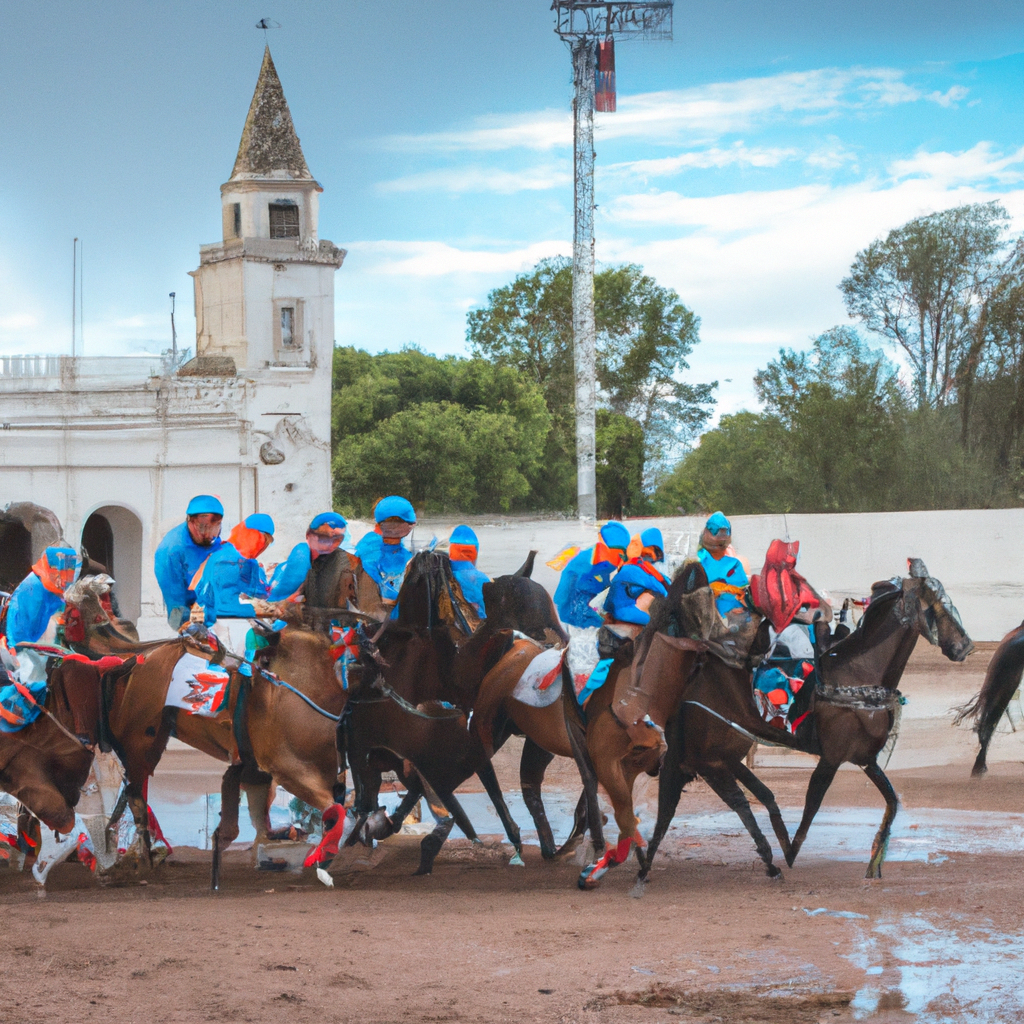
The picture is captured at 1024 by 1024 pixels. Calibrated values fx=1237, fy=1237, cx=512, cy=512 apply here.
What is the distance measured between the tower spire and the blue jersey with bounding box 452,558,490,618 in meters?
14.8

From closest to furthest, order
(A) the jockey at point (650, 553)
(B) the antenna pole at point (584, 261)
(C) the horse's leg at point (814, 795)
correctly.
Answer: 1. (C) the horse's leg at point (814, 795)
2. (A) the jockey at point (650, 553)
3. (B) the antenna pole at point (584, 261)

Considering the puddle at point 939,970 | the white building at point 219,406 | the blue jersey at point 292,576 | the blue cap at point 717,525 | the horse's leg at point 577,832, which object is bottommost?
the horse's leg at point 577,832

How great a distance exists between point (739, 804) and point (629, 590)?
4.44 ft

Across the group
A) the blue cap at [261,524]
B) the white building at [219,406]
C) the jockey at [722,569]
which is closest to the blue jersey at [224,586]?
the blue cap at [261,524]

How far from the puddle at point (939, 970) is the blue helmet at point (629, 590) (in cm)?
208

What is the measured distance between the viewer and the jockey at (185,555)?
750 centimetres

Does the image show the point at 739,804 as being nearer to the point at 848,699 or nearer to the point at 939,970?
the point at 848,699

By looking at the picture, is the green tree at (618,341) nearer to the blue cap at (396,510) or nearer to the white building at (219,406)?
the white building at (219,406)

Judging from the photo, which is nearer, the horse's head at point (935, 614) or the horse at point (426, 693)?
the horse's head at point (935, 614)

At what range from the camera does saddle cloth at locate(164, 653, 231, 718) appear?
22.5ft

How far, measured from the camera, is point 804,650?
7.09m

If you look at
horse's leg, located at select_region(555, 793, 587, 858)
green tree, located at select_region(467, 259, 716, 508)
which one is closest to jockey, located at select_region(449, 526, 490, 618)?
horse's leg, located at select_region(555, 793, 587, 858)

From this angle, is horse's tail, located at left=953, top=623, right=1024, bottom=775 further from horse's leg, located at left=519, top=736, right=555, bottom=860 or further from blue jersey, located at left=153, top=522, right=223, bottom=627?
blue jersey, located at left=153, top=522, right=223, bottom=627

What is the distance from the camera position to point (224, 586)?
708 centimetres
